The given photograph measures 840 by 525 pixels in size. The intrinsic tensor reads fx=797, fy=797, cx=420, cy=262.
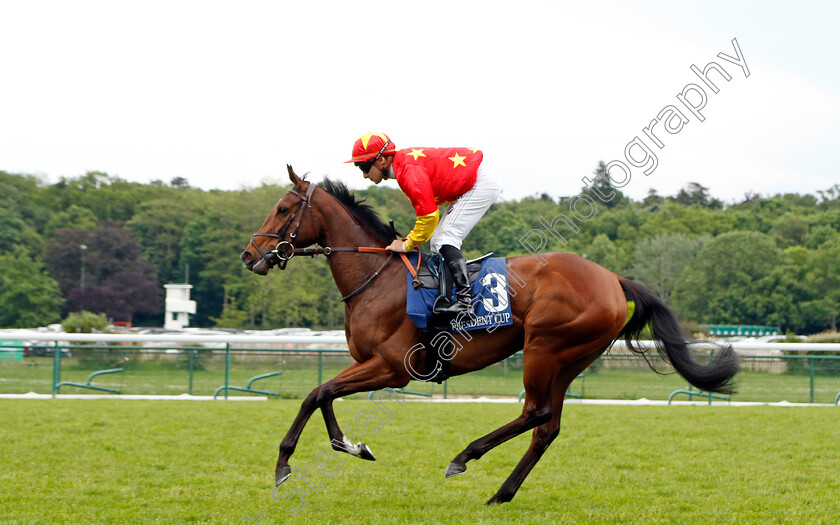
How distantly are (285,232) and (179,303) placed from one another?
148 ft

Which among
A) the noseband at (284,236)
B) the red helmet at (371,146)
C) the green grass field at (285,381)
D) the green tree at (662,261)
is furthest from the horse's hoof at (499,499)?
the green tree at (662,261)

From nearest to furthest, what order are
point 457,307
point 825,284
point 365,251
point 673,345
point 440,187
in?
1. point 457,307
2. point 440,187
3. point 365,251
4. point 673,345
5. point 825,284

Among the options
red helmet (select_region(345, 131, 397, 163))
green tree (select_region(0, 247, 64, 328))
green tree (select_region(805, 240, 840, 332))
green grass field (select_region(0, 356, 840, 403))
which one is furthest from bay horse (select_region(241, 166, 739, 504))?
green tree (select_region(805, 240, 840, 332))

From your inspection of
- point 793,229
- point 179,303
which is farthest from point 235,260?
point 793,229

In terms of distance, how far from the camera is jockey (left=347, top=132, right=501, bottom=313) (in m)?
5.11

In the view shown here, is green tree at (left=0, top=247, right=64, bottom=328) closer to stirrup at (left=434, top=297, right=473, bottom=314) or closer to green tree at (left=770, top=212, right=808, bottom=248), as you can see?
stirrup at (left=434, top=297, right=473, bottom=314)

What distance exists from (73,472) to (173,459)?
2.95 feet

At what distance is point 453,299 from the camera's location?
516 cm

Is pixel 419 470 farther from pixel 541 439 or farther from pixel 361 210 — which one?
pixel 361 210

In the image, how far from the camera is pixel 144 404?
11609mm

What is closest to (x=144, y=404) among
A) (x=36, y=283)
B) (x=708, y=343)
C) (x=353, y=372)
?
(x=353, y=372)

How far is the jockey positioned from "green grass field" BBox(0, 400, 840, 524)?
1.52m

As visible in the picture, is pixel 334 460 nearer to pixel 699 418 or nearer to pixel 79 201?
pixel 699 418

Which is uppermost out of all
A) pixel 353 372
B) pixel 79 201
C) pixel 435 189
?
pixel 79 201
